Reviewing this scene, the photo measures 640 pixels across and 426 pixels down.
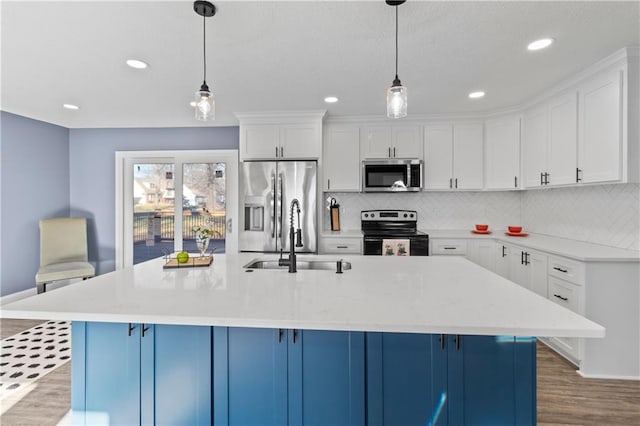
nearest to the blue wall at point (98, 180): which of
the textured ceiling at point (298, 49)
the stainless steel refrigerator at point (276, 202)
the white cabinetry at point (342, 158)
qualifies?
the textured ceiling at point (298, 49)

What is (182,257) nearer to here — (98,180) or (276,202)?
(276,202)

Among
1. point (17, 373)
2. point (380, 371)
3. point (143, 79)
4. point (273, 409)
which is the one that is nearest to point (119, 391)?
point (273, 409)

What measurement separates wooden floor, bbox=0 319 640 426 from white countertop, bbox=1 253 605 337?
1062 millimetres

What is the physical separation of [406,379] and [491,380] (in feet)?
1.18

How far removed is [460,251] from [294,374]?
302 cm

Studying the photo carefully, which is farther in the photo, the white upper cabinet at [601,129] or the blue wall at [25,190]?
the blue wall at [25,190]

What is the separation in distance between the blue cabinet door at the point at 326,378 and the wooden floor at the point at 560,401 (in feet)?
4.79

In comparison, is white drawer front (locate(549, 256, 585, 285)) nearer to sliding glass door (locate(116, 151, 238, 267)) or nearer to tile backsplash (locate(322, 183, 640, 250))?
tile backsplash (locate(322, 183, 640, 250))

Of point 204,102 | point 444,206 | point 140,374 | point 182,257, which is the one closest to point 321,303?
point 140,374

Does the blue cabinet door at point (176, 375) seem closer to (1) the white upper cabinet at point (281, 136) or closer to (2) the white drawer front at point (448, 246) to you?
(1) the white upper cabinet at point (281, 136)

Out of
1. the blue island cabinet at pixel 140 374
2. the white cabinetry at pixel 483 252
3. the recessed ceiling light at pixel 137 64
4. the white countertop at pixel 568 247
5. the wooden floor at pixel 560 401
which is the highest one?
the recessed ceiling light at pixel 137 64

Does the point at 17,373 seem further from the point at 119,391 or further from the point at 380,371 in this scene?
the point at 380,371

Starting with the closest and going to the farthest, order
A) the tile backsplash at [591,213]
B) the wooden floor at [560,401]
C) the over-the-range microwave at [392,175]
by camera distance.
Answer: the wooden floor at [560,401], the tile backsplash at [591,213], the over-the-range microwave at [392,175]

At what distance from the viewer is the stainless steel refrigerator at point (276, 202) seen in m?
3.98
